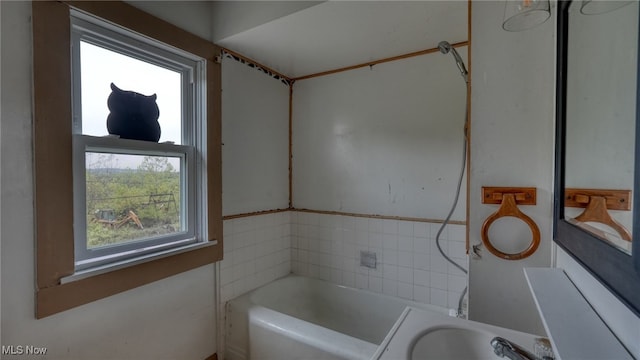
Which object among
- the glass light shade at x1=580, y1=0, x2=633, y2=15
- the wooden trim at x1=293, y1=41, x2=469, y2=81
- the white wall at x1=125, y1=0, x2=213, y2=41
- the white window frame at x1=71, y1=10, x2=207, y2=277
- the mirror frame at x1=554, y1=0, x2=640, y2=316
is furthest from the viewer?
the wooden trim at x1=293, y1=41, x2=469, y2=81

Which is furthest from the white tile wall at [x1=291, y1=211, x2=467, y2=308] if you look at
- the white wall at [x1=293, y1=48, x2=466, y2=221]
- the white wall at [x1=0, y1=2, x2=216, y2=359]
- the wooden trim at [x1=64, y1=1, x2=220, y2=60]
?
the wooden trim at [x1=64, y1=1, x2=220, y2=60]

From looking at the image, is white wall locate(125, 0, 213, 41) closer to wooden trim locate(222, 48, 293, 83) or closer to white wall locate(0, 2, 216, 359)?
wooden trim locate(222, 48, 293, 83)

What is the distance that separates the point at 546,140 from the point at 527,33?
0.44 metres

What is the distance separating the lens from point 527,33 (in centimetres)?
107

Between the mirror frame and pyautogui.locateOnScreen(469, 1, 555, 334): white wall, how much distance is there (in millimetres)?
118

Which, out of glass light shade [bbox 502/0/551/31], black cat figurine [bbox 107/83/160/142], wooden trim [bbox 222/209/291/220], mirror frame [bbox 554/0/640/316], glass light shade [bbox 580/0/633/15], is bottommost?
wooden trim [bbox 222/209/291/220]

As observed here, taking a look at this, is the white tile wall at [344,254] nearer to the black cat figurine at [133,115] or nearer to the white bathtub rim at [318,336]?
the white bathtub rim at [318,336]

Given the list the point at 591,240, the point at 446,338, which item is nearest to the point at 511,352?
the point at 446,338

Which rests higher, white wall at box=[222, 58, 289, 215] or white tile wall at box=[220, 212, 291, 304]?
white wall at box=[222, 58, 289, 215]

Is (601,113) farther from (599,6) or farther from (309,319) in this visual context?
(309,319)

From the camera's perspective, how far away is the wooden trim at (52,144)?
3.52ft

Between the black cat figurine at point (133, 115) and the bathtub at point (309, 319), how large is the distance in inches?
49.5

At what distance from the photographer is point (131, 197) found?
1.45 m

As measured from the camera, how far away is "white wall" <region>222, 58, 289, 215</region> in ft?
6.29
